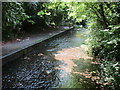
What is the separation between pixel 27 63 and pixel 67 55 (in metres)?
2.21

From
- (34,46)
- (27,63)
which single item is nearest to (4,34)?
(34,46)

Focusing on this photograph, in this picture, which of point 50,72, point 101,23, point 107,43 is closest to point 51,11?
point 101,23

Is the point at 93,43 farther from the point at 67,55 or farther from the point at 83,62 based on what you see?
the point at 67,55

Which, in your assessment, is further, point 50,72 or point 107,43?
point 50,72

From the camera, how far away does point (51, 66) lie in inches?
189

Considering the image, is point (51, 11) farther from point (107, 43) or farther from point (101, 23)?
point (107, 43)

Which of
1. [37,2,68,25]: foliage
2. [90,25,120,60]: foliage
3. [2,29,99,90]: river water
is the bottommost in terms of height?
[2,29,99,90]: river water

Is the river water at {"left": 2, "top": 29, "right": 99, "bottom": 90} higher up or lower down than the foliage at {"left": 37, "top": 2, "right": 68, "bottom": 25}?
lower down

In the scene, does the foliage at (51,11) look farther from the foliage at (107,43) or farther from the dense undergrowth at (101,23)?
the foliage at (107,43)

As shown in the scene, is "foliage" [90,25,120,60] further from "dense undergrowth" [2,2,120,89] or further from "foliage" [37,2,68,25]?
"foliage" [37,2,68,25]

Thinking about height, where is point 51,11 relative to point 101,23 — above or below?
above

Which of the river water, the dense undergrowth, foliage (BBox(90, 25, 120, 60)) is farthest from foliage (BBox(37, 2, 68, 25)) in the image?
foliage (BBox(90, 25, 120, 60))

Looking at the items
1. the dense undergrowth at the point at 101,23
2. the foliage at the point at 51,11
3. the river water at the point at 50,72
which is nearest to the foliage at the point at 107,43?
the dense undergrowth at the point at 101,23

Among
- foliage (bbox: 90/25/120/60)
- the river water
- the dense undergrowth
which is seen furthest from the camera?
the dense undergrowth
